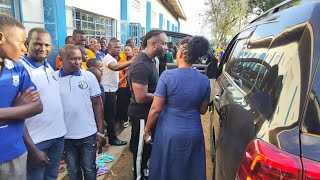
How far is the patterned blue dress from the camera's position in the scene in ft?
7.57

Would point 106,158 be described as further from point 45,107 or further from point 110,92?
point 45,107

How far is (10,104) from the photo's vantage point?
1.68 m

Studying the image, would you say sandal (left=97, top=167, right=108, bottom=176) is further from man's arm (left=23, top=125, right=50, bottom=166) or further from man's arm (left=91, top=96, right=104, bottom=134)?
man's arm (left=23, top=125, right=50, bottom=166)

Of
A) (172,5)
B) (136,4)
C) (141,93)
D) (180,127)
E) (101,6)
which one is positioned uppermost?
(172,5)

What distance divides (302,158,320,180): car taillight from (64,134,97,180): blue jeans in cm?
190

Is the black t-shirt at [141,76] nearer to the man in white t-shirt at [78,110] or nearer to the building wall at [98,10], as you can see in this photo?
the man in white t-shirt at [78,110]

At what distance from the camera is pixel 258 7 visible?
65.5 feet

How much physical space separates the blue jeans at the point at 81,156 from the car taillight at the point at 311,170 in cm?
190

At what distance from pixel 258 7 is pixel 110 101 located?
18.6 metres

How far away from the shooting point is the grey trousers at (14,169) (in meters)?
1.63

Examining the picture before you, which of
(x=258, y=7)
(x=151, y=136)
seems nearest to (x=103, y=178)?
(x=151, y=136)

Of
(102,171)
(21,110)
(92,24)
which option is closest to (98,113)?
(21,110)

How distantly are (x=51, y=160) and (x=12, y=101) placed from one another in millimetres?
860

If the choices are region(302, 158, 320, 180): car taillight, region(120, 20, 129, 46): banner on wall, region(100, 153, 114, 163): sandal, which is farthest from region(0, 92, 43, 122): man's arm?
region(120, 20, 129, 46): banner on wall
